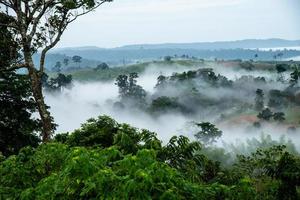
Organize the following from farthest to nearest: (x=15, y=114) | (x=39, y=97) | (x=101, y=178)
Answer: (x=15, y=114) < (x=39, y=97) < (x=101, y=178)

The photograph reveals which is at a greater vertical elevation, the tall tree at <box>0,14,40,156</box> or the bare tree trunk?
the bare tree trunk

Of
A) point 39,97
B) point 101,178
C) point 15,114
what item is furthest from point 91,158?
point 15,114

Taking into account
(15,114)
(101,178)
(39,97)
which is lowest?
(15,114)

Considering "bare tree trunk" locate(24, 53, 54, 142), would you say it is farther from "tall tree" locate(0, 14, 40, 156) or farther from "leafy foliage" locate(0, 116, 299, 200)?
"leafy foliage" locate(0, 116, 299, 200)

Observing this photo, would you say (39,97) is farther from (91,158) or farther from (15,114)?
(91,158)

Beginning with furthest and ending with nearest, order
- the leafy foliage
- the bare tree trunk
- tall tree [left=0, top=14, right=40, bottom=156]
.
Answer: tall tree [left=0, top=14, right=40, bottom=156] < the bare tree trunk < the leafy foliage

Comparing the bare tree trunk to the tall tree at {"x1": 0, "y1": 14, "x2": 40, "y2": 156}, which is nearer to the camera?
the bare tree trunk

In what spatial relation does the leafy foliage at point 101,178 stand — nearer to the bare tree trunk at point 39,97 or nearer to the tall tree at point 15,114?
the bare tree trunk at point 39,97

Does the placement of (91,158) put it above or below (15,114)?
above

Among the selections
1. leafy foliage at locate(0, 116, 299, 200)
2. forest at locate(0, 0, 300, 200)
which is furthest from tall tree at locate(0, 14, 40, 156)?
leafy foliage at locate(0, 116, 299, 200)

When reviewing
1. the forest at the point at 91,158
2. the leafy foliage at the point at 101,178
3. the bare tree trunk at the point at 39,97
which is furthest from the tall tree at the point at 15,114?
the leafy foliage at the point at 101,178

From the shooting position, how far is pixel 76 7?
24266 millimetres

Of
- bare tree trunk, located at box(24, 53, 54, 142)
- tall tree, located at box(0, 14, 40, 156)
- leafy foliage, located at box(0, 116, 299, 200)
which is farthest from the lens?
tall tree, located at box(0, 14, 40, 156)

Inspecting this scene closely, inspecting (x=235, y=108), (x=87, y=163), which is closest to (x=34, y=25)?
(x=87, y=163)
